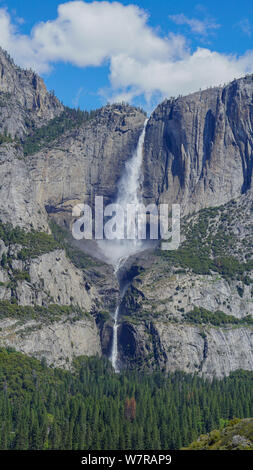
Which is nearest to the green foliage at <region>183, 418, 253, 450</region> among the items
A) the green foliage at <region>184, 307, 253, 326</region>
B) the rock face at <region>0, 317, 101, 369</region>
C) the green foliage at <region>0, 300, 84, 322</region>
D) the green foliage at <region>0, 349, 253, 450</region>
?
the green foliage at <region>0, 349, 253, 450</region>

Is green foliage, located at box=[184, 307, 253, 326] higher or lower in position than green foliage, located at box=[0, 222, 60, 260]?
lower

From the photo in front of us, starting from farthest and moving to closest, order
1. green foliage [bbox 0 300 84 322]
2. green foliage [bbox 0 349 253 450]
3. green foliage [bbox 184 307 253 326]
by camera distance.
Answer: green foliage [bbox 184 307 253 326] < green foliage [bbox 0 300 84 322] < green foliage [bbox 0 349 253 450]

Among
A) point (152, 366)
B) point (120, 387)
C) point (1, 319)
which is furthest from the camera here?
point (152, 366)

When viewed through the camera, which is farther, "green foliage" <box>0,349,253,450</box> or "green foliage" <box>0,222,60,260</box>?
"green foliage" <box>0,222,60,260</box>

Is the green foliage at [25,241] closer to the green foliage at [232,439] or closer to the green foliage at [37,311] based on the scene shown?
the green foliage at [37,311]

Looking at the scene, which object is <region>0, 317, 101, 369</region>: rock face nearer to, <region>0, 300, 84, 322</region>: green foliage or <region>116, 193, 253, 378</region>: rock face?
<region>0, 300, 84, 322</region>: green foliage

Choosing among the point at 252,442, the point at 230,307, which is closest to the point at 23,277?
the point at 230,307

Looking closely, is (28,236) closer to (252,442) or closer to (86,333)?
(86,333)
